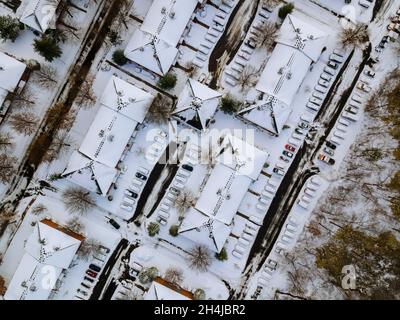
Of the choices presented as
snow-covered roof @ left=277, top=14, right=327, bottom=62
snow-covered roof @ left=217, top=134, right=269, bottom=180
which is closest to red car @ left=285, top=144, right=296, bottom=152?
snow-covered roof @ left=217, top=134, right=269, bottom=180

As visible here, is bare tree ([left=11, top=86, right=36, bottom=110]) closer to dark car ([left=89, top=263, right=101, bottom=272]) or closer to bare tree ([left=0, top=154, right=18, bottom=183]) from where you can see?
bare tree ([left=0, top=154, right=18, bottom=183])

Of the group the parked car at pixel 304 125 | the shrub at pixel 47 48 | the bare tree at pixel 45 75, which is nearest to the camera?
the shrub at pixel 47 48

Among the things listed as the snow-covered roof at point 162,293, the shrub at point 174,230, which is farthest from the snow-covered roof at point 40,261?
the shrub at point 174,230

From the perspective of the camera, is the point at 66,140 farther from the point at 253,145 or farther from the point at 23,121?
the point at 253,145

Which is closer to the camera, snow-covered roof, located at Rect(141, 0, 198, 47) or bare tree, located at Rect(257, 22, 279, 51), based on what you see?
snow-covered roof, located at Rect(141, 0, 198, 47)

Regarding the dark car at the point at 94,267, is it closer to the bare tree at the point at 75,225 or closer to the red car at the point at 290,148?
the bare tree at the point at 75,225
